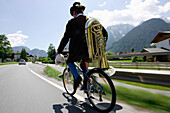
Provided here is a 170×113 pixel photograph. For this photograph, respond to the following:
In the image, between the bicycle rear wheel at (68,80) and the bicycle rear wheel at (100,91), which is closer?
the bicycle rear wheel at (100,91)

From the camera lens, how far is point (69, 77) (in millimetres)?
3619

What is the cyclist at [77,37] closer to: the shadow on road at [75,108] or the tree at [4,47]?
the shadow on road at [75,108]

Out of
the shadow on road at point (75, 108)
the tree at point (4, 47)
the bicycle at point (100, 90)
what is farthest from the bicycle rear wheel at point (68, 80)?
the tree at point (4, 47)

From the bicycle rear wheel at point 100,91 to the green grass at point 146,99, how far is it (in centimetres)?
72

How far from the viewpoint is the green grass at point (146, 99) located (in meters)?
2.25

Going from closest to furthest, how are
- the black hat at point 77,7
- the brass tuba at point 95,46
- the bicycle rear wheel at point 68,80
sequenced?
the brass tuba at point 95,46 → the black hat at point 77,7 → the bicycle rear wheel at point 68,80

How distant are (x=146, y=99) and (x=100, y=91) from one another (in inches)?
39.5

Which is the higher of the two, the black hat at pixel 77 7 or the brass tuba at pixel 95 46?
the black hat at pixel 77 7

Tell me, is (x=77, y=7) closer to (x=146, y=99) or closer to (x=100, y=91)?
(x=100, y=91)

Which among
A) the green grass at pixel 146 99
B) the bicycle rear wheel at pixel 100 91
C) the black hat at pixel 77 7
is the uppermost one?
the black hat at pixel 77 7

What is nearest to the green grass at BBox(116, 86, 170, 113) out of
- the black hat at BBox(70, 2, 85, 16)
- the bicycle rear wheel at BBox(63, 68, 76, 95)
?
the bicycle rear wheel at BBox(63, 68, 76, 95)

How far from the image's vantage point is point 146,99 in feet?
8.54

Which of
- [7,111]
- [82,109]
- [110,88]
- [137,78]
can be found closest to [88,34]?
[110,88]

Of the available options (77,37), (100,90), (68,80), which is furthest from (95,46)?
(68,80)
